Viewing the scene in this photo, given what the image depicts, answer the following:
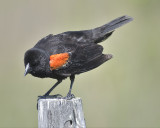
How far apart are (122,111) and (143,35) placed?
1737 mm

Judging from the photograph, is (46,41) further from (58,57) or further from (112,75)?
(112,75)

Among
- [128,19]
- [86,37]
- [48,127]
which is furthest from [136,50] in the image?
[48,127]

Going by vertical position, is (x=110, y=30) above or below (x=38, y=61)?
above

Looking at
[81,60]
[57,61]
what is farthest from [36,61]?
[81,60]

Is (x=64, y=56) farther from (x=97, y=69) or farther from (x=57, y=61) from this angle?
(x=97, y=69)

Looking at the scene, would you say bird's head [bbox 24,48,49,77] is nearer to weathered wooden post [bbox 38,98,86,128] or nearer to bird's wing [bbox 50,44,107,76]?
bird's wing [bbox 50,44,107,76]

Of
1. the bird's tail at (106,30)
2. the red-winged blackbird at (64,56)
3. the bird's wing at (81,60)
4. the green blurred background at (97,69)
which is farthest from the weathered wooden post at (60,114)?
the green blurred background at (97,69)

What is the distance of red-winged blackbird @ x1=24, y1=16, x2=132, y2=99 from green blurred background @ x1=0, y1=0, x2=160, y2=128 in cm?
132

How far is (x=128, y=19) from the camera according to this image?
6.31m

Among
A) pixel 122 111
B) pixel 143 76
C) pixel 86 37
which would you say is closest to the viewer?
pixel 86 37

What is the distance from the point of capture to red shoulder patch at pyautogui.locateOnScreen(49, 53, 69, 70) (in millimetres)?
5239

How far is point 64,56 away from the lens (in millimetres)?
5371

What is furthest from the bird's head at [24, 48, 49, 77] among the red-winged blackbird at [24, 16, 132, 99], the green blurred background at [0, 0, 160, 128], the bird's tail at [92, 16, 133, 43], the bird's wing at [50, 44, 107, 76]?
the green blurred background at [0, 0, 160, 128]

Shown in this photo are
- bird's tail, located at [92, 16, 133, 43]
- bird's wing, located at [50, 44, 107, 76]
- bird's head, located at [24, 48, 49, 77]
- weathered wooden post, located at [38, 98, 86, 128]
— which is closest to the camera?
weathered wooden post, located at [38, 98, 86, 128]
